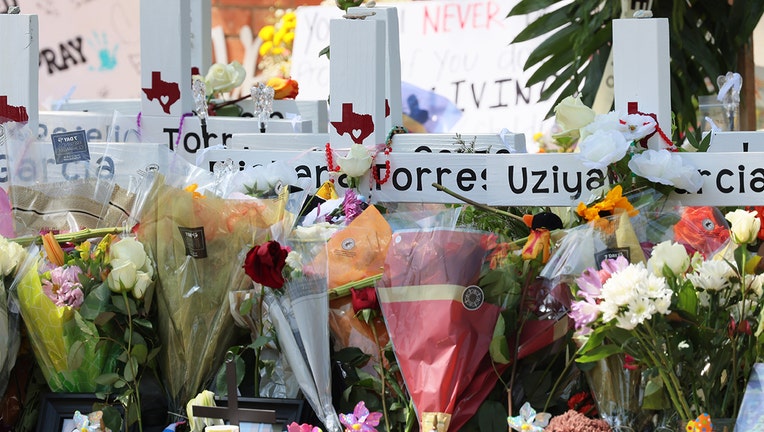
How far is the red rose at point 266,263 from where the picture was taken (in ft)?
5.66

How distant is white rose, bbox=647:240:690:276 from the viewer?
162 centimetres

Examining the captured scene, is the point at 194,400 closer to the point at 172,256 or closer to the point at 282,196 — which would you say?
the point at 172,256

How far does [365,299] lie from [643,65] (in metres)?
0.65

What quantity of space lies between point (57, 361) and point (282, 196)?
0.45 meters

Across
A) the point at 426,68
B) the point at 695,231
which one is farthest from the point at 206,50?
the point at 695,231

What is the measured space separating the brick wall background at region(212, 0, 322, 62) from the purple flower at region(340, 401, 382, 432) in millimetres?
4977

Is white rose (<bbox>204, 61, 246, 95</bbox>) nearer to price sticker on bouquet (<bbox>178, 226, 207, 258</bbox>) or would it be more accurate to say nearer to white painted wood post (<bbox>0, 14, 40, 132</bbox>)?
white painted wood post (<bbox>0, 14, 40, 132</bbox>)

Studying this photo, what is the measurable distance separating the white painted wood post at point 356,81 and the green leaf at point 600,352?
2.29 feet

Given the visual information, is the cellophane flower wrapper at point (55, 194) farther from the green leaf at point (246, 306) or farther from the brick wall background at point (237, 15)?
the brick wall background at point (237, 15)

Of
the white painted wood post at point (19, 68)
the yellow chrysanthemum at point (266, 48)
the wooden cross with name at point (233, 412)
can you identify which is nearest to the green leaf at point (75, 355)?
the wooden cross with name at point (233, 412)

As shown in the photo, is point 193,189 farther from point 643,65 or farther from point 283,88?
point 283,88

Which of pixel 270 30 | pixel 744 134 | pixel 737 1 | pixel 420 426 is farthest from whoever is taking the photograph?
pixel 270 30

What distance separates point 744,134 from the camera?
2309mm

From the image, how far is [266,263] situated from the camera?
5.66 feet
